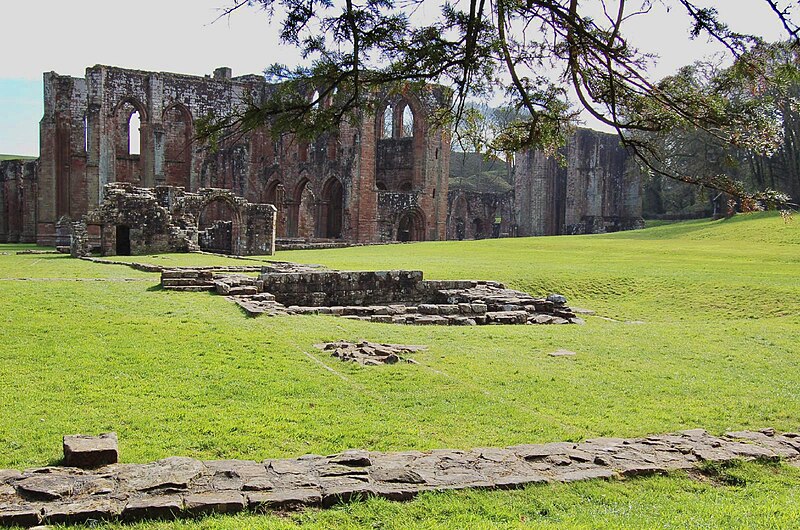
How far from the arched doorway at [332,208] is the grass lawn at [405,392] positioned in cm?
3066

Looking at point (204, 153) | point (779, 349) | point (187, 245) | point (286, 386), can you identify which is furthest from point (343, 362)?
point (204, 153)

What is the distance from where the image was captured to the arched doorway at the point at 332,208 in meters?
46.5

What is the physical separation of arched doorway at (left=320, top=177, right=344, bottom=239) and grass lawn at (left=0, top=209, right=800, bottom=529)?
101 ft

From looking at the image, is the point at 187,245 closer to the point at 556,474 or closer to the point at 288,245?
the point at 288,245

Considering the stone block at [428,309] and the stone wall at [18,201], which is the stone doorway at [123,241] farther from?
the stone wall at [18,201]

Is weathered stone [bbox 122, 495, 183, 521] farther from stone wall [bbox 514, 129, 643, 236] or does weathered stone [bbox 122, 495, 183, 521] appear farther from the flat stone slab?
stone wall [bbox 514, 129, 643, 236]

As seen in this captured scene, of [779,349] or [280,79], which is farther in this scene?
[779,349]

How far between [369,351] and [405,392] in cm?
203

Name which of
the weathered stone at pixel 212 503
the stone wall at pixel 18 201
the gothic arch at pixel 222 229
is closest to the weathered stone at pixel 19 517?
the weathered stone at pixel 212 503

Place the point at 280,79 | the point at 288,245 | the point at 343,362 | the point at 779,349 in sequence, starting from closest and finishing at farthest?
the point at 280,79, the point at 343,362, the point at 779,349, the point at 288,245

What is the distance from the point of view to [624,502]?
505 cm

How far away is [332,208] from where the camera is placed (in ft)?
158

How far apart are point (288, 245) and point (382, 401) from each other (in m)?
31.0

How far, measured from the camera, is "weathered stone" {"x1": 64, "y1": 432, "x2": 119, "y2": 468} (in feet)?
16.8
